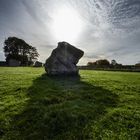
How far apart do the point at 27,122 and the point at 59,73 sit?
10314mm

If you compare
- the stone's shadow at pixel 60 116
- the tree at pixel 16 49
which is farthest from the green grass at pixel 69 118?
the tree at pixel 16 49

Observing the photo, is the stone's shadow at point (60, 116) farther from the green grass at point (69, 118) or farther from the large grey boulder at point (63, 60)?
the large grey boulder at point (63, 60)

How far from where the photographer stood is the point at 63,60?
1631cm

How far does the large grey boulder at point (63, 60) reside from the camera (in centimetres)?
1570

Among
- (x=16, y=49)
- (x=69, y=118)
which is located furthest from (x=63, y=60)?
(x=16, y=49)

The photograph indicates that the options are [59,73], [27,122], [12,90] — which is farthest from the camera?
[59,73]

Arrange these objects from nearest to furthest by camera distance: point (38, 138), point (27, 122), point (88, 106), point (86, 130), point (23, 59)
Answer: point (38, 138) < point (86, 130) < point (27, 122) < point (88, 106) < point (23, 59)

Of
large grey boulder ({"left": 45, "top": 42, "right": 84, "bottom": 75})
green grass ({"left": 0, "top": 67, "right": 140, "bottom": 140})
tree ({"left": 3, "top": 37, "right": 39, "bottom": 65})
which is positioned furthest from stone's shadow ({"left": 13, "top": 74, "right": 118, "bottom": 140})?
tree ({"left": 3, "top": 37, "right": 39, "bottom": 65})

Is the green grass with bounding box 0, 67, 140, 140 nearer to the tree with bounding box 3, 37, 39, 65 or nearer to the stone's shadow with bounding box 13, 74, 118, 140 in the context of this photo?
the stone's shadow with bounding box 13, 74, 118, 140

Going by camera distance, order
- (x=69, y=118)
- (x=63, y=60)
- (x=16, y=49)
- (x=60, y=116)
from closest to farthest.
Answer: (x=69, y=118)
(x=60, y=116)
(x=63, y=60)
(x=16, y=49)

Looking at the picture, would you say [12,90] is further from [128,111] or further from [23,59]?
[23,59]

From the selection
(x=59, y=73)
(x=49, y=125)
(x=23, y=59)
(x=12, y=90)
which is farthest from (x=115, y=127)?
(x=23, y=59)

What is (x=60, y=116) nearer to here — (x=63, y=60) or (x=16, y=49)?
(x=63, y=60)

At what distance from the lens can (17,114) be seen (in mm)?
6137
